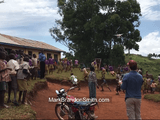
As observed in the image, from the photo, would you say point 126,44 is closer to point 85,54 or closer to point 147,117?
point 85,54

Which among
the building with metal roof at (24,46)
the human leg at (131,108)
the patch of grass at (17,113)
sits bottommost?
the patch of grass at (17,113)

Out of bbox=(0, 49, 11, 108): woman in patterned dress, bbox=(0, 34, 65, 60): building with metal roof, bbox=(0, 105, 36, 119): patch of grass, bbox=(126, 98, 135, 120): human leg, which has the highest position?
bbox=(0, 34, 65, 60): building with metal roof

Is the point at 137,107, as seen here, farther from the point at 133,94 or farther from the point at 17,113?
the point at 17,113

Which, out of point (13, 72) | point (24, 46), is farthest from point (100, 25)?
point (13, 72)

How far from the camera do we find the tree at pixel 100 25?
87.9ft

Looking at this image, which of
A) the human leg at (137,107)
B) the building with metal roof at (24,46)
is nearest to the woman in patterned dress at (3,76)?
the human leg at (137,107)

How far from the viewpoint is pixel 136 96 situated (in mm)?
4512

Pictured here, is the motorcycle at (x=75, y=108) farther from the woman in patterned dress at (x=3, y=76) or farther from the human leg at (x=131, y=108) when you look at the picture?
the woman in patterned dress at (x=3, y=76)

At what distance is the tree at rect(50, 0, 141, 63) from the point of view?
87.9 feet

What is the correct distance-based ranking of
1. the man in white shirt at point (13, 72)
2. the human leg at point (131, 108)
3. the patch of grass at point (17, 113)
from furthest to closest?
the man in white shirt at point (13, 72)
the patch of grass at point (17, 113)
the human leg at point (131, 108)

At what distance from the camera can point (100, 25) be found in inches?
1031

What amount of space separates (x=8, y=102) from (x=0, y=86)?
1.23m

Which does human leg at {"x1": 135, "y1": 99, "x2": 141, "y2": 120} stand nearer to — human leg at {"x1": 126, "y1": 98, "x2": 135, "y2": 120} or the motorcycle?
human leg at {"x1": 126, "y1": 98, "x2": 135, "y2": 120}

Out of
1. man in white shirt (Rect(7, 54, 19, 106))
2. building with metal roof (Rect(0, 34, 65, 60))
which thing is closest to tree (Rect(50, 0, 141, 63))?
building with metal roof (Rect(0, 34, 65, 60))
